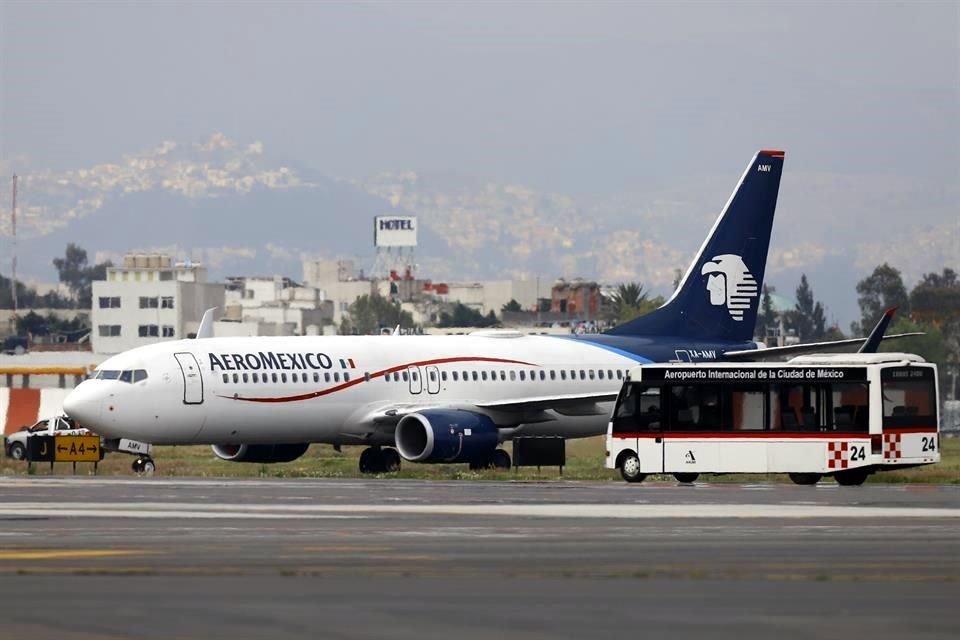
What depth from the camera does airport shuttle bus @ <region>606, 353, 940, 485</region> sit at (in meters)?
47.7

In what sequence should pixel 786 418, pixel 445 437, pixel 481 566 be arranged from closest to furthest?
pixel 481 566
pixel 786 418
pixel 445 437

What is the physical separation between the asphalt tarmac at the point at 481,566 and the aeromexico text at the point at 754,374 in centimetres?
599

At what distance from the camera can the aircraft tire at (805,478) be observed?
48.5 metres

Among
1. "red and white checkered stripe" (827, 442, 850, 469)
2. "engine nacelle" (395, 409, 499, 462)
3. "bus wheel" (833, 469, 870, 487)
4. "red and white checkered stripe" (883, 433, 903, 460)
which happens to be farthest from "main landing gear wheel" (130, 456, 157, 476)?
"red and white checkered stripe" (883, 433, 903, 460)

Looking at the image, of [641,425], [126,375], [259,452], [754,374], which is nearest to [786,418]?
[754,374]

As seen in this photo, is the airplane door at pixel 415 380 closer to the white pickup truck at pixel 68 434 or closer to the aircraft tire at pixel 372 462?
the aircraft tire at pixel 372 462

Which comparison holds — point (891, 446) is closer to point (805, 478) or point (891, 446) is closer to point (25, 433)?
point (805, 478)

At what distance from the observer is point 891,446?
4769 cm

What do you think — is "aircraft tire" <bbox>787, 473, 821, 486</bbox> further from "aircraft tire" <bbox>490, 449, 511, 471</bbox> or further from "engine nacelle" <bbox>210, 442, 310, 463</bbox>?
"engine nacelle" <bbox>210, 442, 310, 463</bbox>

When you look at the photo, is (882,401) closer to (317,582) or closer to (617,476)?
(617,476)

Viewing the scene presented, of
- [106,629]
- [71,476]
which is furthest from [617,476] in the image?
[106,629]

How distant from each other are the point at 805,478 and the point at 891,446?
240 centimetres

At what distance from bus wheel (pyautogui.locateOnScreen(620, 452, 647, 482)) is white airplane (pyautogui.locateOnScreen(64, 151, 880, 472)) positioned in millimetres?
9121

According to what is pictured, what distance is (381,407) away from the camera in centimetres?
6012
